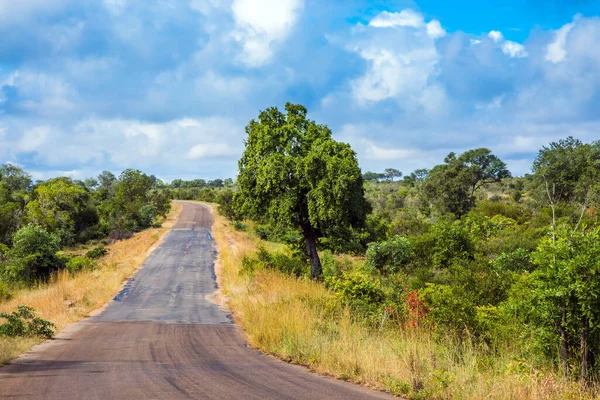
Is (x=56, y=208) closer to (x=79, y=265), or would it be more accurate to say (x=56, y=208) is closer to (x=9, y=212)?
(x=9, y=212)

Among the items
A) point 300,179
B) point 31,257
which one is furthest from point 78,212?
point 300,179

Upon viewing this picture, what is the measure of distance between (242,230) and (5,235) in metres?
24.5

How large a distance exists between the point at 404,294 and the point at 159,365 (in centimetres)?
798

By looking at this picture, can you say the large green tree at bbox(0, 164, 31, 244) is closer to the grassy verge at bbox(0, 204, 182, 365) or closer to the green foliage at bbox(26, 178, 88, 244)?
the green foliage at bbox(26, 178, 88, 244)

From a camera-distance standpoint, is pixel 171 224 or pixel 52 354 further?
pixel 171 224

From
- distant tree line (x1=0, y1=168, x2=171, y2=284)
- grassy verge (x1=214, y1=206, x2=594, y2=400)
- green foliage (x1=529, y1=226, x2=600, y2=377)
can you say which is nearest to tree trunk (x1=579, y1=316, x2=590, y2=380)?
green foliage (x1=529, y1=226, x2=600, y2=377)

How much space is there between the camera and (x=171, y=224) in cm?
6062

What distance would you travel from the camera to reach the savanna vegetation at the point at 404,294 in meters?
6.75

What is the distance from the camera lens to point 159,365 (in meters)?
8.44

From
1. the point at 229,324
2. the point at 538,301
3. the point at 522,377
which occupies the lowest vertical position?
the point at 229,324

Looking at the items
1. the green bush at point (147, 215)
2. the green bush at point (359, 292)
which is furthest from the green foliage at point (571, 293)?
the green bush at point (147, 215)

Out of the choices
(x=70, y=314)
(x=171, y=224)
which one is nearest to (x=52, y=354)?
(x=70, y=314)

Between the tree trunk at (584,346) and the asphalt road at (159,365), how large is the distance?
275 centimetres

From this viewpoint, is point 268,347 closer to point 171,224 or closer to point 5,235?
point 5,235
